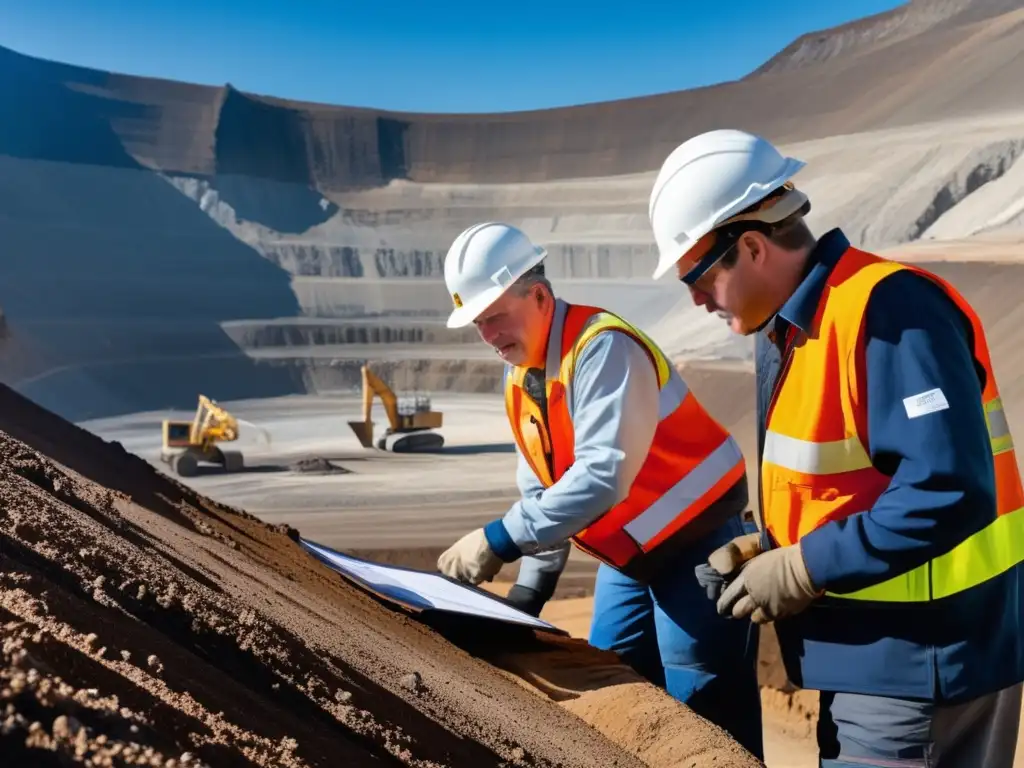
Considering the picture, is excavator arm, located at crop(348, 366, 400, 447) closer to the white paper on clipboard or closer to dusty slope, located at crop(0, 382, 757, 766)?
dusty slope, located at crop(0, 382, 757, 766)

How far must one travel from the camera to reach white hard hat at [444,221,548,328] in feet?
10.6

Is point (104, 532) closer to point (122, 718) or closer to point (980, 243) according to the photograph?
point (122, 718)

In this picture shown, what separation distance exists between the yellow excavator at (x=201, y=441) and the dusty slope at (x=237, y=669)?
40.8 feet

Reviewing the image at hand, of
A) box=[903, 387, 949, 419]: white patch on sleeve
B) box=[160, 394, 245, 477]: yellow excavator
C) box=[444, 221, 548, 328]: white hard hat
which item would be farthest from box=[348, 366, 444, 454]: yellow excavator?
box=[903, 387, 949, 419]: white patch on sleeve

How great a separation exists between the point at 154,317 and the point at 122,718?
35.5 metres

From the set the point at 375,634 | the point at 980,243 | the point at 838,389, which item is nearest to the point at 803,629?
the point at 838,389

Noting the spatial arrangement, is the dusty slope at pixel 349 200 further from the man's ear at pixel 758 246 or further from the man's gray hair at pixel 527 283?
the man's ear at pixel 758 246

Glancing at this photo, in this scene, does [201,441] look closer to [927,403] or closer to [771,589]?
[771,589]

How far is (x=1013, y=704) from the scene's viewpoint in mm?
2111

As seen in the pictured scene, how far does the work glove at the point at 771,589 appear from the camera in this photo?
6.74 ft

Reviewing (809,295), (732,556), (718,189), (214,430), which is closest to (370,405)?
(214,430)

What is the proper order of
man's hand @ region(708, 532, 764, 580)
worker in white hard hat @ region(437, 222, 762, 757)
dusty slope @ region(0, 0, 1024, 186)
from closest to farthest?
man's hand @ region(708, 532, 764, 580)
worker in white hard hat @ region(437, 222, 762, 757)
dusty slope @ region(0, 0, 1024, 186)

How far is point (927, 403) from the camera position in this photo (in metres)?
1.81

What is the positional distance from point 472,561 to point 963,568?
59.9 inches
